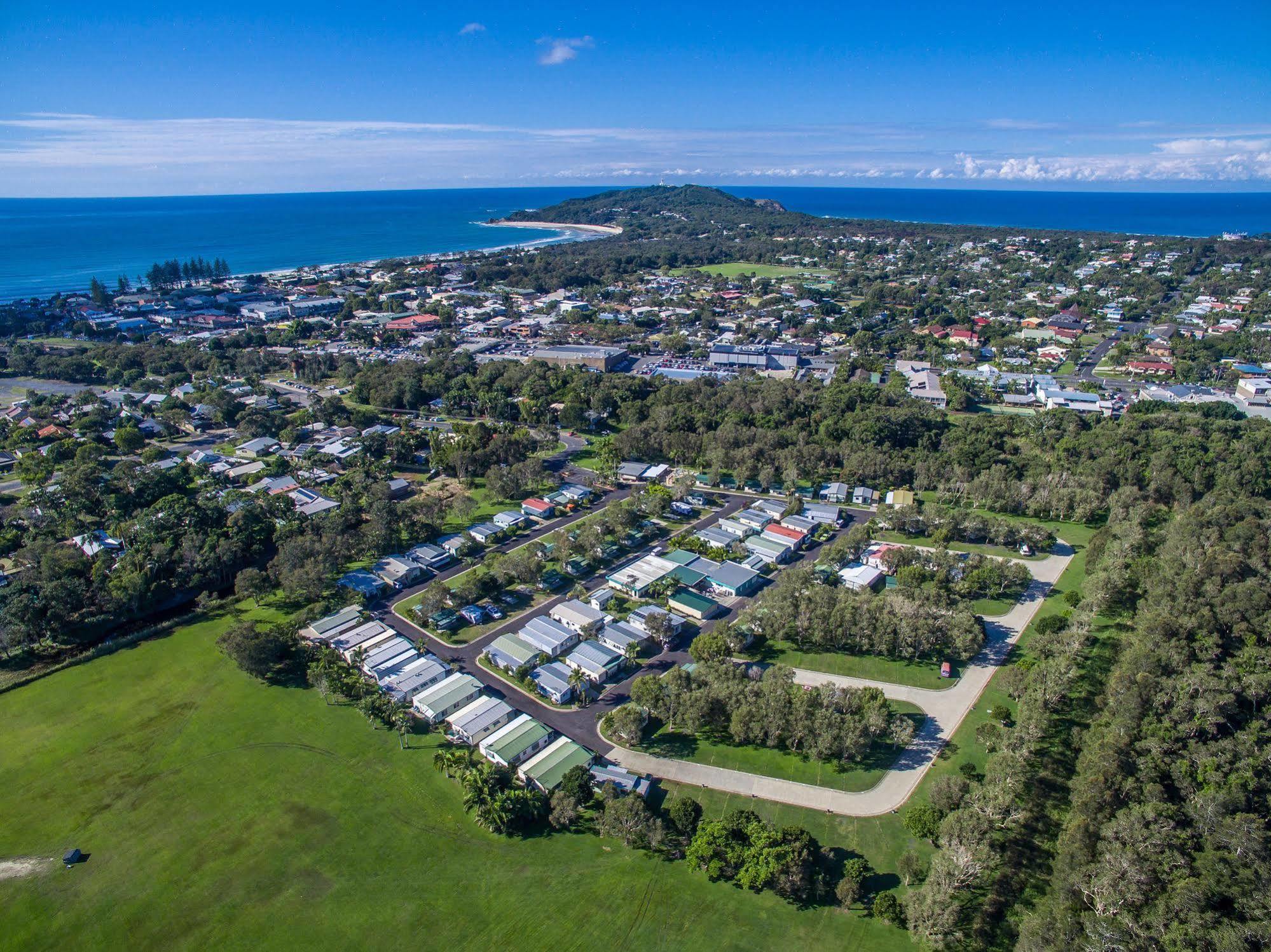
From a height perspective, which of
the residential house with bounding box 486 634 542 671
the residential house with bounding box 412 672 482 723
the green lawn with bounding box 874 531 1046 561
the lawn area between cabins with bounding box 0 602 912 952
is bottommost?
the lawn area between cabins with bounding box 0 602 912 952

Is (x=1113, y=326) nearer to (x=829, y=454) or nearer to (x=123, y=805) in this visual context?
(x=829, y=454)

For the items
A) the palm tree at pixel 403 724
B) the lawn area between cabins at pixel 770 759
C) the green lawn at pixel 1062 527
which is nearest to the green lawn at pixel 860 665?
the lawn area between cabins at pixel 770 759

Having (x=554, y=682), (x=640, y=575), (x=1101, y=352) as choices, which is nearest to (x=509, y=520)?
(x=640, y=575)

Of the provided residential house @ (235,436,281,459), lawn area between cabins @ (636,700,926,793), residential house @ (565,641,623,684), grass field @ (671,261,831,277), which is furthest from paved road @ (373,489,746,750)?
grass field @ (671,261,831,277)

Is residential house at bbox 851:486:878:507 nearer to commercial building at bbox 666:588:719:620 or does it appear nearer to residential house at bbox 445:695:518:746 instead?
commercial building at bbox 666:588:719:620

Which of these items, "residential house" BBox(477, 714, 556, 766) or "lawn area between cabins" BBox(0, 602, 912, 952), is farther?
"residential house" BBox(477, 714, 556, 766)

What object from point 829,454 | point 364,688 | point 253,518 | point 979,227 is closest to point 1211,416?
point 829,454
